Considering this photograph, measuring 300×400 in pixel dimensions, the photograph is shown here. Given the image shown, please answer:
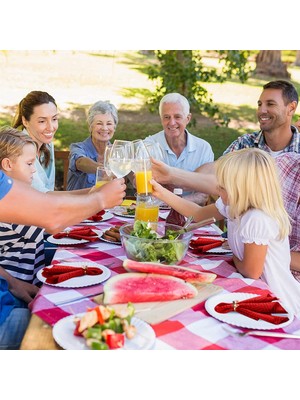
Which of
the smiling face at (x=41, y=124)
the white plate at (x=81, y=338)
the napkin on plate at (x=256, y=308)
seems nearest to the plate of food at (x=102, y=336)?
the white plate at (x=81, y=338)

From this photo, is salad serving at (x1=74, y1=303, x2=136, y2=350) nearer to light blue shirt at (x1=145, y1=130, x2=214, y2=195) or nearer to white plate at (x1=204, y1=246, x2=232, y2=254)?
white plate at (x1=204, y1=246, x2=232, y2=254)

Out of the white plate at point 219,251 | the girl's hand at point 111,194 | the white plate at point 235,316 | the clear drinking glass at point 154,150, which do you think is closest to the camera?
the white plate at point 235,316

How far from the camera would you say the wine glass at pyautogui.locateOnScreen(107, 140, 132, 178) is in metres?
2.67

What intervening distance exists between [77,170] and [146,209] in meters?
1.89

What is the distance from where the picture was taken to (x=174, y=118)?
443 cm

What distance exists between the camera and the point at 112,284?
1952 millimetres

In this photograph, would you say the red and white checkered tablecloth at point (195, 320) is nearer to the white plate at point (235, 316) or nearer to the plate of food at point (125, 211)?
the white plate at point (235, 316)

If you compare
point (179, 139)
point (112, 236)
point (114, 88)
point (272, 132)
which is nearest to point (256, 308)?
point (112, 236)

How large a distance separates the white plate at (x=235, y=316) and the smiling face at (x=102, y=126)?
2790 mm

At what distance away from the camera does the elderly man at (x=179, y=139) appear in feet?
14.5
